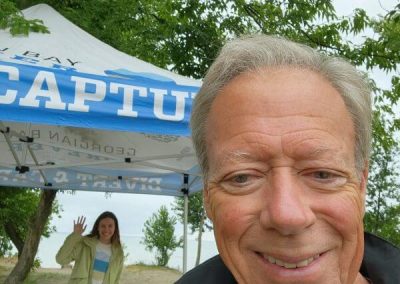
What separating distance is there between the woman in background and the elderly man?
5322 millimetres

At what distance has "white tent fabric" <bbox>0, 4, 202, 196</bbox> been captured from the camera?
11.8 ft

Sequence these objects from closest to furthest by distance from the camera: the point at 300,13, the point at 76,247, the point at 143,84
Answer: the point at 143,84 < the point at 76,247 < the point at 300,13

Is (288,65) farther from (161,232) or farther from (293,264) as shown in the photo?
(161,232)

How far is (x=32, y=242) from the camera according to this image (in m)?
9.71

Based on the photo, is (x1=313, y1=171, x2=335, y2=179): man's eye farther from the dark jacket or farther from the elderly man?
the dark jacket

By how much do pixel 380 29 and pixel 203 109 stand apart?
8240 millimetres

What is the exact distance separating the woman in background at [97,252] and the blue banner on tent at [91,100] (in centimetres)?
306

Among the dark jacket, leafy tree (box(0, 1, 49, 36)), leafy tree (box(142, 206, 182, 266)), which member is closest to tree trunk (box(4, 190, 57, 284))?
leafy tree (box(0, 1, 49, 36))

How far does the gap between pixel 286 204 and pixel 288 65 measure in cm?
36

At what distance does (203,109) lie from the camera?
153 centimetres

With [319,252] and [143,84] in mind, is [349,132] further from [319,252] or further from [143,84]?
[143,84]

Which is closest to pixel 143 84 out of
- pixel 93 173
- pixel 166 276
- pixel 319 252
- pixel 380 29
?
pixel 319 252

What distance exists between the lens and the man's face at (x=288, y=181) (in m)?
1.33

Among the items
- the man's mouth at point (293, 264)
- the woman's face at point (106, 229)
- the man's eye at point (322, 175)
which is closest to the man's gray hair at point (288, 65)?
the man's eye at point (322, 175)
